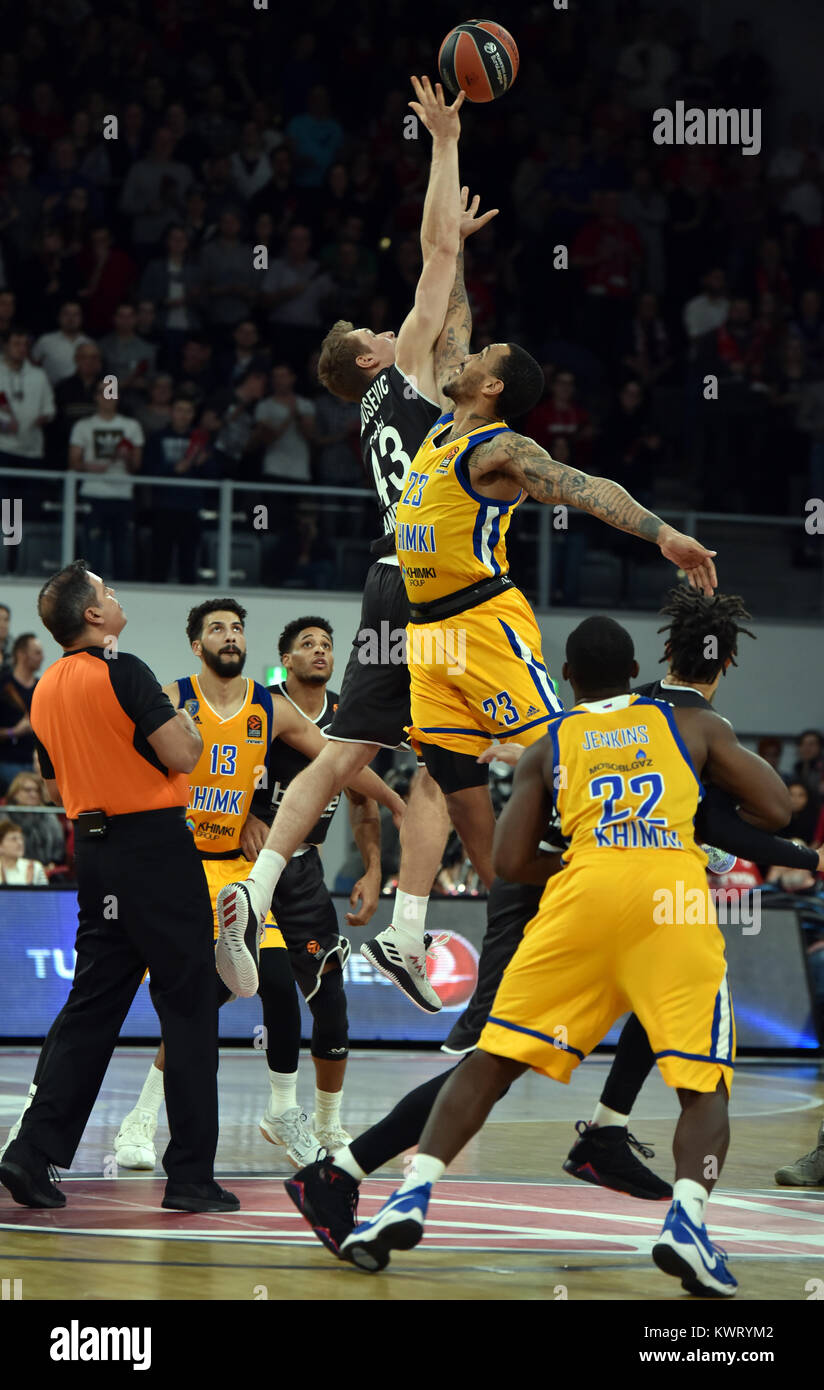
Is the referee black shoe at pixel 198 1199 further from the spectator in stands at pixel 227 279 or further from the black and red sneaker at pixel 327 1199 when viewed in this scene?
the spectator in stands at pixel 227 279

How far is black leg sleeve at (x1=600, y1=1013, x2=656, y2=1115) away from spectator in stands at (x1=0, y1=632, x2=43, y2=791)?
818 centimetres

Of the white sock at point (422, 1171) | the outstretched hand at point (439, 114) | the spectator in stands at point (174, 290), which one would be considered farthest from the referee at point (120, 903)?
the spectator in stands at point (174, 290)

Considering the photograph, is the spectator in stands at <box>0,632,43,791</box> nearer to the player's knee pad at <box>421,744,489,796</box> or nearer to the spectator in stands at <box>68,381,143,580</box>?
the spectator in stands at <box>68,381,143,580</box>

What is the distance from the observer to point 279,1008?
815 cm

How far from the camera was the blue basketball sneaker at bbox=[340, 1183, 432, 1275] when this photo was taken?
5.05 meters

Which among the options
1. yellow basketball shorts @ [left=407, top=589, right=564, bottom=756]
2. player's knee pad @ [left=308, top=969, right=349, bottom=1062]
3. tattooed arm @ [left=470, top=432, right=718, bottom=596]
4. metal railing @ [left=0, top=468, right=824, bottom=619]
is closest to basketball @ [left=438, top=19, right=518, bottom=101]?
tattooed arm @ [left=470, top=432, right=718, bottom=596]

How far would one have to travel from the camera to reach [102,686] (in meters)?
6.46

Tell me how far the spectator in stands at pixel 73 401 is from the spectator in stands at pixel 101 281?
1015 millimetres

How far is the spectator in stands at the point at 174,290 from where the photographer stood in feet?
A: 55.3
